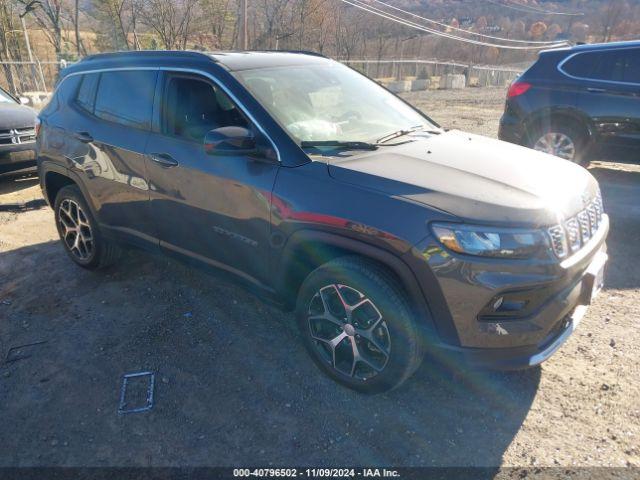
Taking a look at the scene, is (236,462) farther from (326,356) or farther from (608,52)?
(608,52)

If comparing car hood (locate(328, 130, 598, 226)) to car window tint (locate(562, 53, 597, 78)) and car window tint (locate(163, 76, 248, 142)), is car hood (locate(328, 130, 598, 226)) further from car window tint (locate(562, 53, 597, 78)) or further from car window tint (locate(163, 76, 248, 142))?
car window tint (locate(562, 53, 597, 78))

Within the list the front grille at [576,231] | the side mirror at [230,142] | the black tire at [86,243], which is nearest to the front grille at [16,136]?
the black tire at [86,243]

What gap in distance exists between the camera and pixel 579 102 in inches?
246

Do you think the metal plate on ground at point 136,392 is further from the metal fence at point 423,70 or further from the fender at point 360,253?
the metal fence at point 423,70

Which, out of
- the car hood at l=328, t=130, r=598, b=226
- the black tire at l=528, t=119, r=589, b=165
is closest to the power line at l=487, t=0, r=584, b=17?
the black tire at l=528, t=119, r=589, b=165

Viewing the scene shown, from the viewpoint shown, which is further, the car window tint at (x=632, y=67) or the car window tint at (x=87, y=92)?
the car window tint at (x=632, y=67)

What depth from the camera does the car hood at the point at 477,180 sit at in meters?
2.22

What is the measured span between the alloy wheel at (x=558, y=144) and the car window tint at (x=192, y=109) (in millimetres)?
5213

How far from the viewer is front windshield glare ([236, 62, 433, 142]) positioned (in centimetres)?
289

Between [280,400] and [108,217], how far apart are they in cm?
216

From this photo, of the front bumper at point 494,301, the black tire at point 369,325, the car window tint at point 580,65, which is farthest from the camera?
the car window tint at point 580,65

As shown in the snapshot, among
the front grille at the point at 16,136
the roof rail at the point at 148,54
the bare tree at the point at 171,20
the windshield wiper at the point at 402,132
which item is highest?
the bare tree at the point at 171,20

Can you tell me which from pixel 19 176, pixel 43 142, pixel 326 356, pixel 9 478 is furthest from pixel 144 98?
pixel 19 176

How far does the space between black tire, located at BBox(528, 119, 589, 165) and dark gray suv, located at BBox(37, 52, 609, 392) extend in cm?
376
